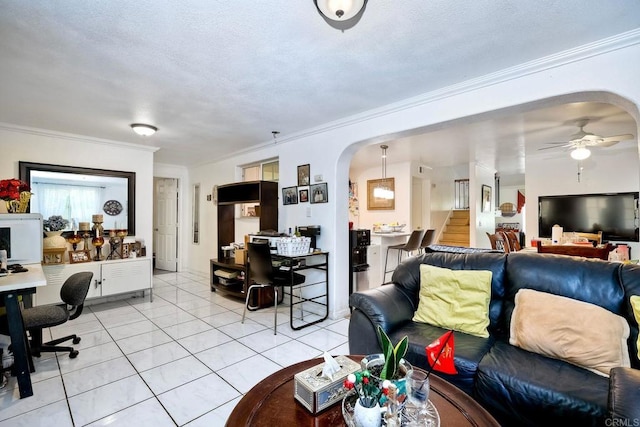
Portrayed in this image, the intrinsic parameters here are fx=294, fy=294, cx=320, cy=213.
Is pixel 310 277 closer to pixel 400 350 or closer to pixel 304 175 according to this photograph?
pixel 304 175

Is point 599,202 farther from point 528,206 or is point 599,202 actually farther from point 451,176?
point 451,176

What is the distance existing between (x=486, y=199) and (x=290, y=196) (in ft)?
18.4

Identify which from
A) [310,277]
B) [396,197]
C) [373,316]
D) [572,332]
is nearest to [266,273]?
[310,277]

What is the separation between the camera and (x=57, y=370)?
7.62 ft

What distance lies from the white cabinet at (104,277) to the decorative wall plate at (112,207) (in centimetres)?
81

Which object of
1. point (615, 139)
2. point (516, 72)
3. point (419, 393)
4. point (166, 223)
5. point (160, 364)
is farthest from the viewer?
point (166, 223)

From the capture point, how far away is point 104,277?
12.7 ft

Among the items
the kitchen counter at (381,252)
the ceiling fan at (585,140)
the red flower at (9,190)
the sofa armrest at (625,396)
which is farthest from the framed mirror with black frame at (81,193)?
the ceiling fan at (585,140)

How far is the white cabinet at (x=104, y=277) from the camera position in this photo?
139 inches

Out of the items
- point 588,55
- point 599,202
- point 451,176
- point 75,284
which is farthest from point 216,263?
point 451,176

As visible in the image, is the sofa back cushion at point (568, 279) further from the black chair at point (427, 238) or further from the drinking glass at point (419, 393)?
the black chair at point (427, 238)

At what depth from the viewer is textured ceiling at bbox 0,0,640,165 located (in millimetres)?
1629

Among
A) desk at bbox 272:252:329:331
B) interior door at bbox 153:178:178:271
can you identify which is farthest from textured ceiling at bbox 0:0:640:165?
A: interior door at bbox 153:178:178:271

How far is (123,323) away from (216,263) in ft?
4.67
